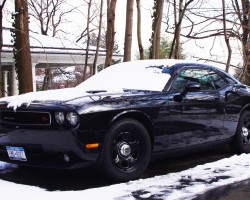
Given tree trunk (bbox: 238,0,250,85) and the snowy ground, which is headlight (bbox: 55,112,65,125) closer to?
the snowy ground

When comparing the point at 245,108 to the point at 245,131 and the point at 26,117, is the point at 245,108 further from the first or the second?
Answer: the point at 26,117

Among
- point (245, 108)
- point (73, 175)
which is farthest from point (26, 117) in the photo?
point (245, 108)

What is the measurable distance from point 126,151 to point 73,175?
0.87 metres

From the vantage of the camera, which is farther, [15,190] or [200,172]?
[200,172]

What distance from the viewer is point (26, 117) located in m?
4.83

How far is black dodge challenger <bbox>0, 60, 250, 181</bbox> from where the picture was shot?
4594 mm

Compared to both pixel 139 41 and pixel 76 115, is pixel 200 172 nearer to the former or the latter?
pixel 76 115

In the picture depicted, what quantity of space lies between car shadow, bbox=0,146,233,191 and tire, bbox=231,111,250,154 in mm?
429

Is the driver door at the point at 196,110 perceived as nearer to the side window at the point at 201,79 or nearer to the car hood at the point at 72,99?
the side window at the point at 201,79

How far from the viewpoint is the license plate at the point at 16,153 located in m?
4.84

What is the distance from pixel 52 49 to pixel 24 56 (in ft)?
26.1

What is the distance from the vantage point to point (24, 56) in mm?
10117

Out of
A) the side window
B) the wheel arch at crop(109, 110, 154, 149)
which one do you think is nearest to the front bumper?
the wheel arch at crop(109, 110, 154, 149)

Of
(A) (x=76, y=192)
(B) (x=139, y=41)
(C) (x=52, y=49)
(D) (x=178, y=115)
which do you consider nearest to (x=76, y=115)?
(A) (x=76, y=192)
